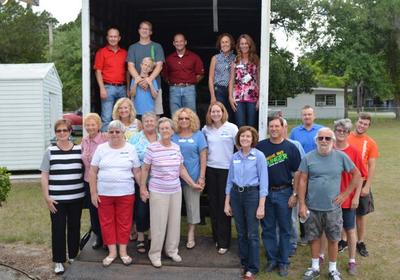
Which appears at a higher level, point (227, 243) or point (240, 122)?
point (240, 122)

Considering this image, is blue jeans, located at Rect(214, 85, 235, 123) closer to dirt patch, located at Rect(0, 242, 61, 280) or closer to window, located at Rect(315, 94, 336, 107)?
dirt patch, located at Rect(0, 242, 61, 280)

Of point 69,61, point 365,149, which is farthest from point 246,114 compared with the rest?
point 69,61

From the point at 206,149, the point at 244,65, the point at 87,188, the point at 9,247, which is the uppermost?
the point at 244,65

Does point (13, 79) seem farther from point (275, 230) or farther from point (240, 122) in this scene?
point (275, 230)

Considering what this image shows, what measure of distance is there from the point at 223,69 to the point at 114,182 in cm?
208

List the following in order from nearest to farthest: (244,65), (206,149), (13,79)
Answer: (206,149) → (244,65) → (13,79)

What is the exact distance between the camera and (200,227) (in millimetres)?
Answer: 7125

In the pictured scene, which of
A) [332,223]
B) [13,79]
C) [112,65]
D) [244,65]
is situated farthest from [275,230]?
[13,79]

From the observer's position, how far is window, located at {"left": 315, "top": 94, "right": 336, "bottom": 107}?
45750 mm

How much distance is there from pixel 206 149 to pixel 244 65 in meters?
1.26

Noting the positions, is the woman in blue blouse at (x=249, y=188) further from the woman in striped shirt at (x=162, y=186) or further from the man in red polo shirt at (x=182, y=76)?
the man in red polo shirt at (x=182, y=76)

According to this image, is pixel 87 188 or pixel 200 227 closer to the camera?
pixel 87 188

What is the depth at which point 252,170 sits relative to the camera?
471 cm

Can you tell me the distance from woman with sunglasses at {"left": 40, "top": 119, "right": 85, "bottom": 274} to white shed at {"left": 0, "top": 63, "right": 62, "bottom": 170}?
7632mm
